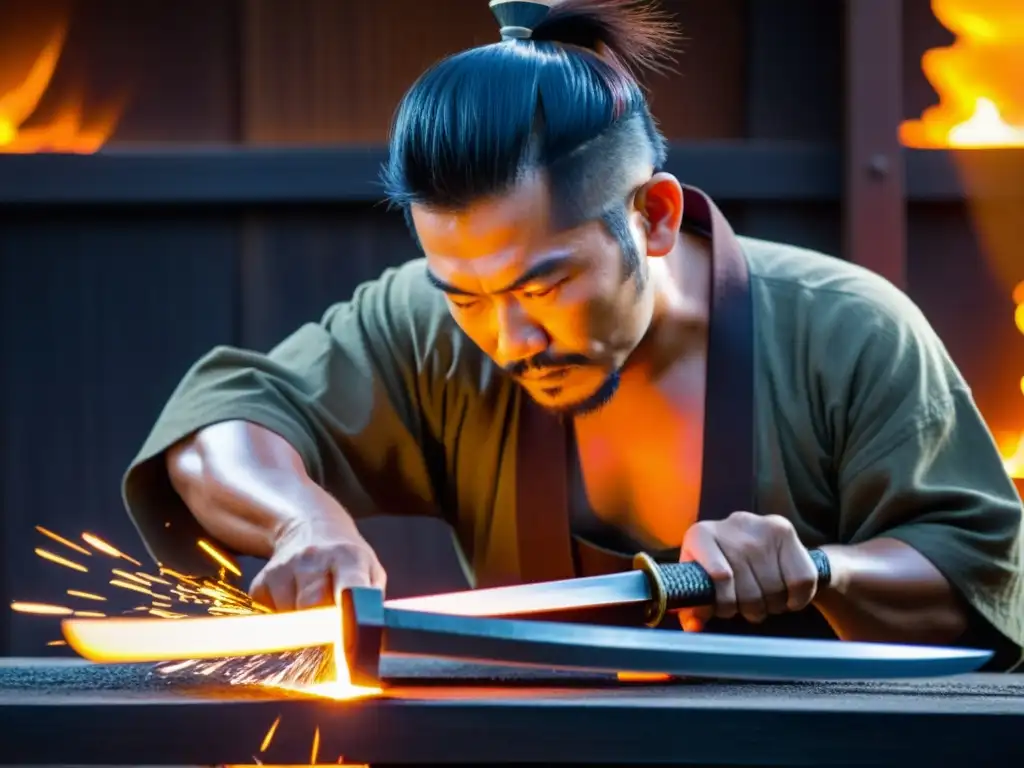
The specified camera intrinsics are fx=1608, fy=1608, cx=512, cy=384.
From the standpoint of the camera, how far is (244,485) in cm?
168

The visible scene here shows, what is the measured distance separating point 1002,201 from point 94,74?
1.53 meters

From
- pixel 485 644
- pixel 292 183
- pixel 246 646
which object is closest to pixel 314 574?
pixel 246 646

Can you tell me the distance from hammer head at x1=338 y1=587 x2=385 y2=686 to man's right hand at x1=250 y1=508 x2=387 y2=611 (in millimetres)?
233

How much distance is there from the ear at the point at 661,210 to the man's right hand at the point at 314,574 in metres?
0.49

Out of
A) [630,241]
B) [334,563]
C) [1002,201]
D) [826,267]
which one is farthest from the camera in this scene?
[1002,201]

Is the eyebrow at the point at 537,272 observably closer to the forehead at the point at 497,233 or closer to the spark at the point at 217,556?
the forehead at the point at 497,233

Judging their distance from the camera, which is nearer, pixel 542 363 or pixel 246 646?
pixel 246 646

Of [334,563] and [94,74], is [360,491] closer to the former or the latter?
[334,563]

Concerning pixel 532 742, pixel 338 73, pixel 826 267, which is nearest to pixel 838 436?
pixel 826 267

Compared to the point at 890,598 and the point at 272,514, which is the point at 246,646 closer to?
the point at 272,514

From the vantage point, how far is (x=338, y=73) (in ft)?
8.95

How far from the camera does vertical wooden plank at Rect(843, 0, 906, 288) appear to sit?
2.52 metres

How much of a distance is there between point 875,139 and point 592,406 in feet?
3.46

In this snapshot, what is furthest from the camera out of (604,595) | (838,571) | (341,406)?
(341,406)
